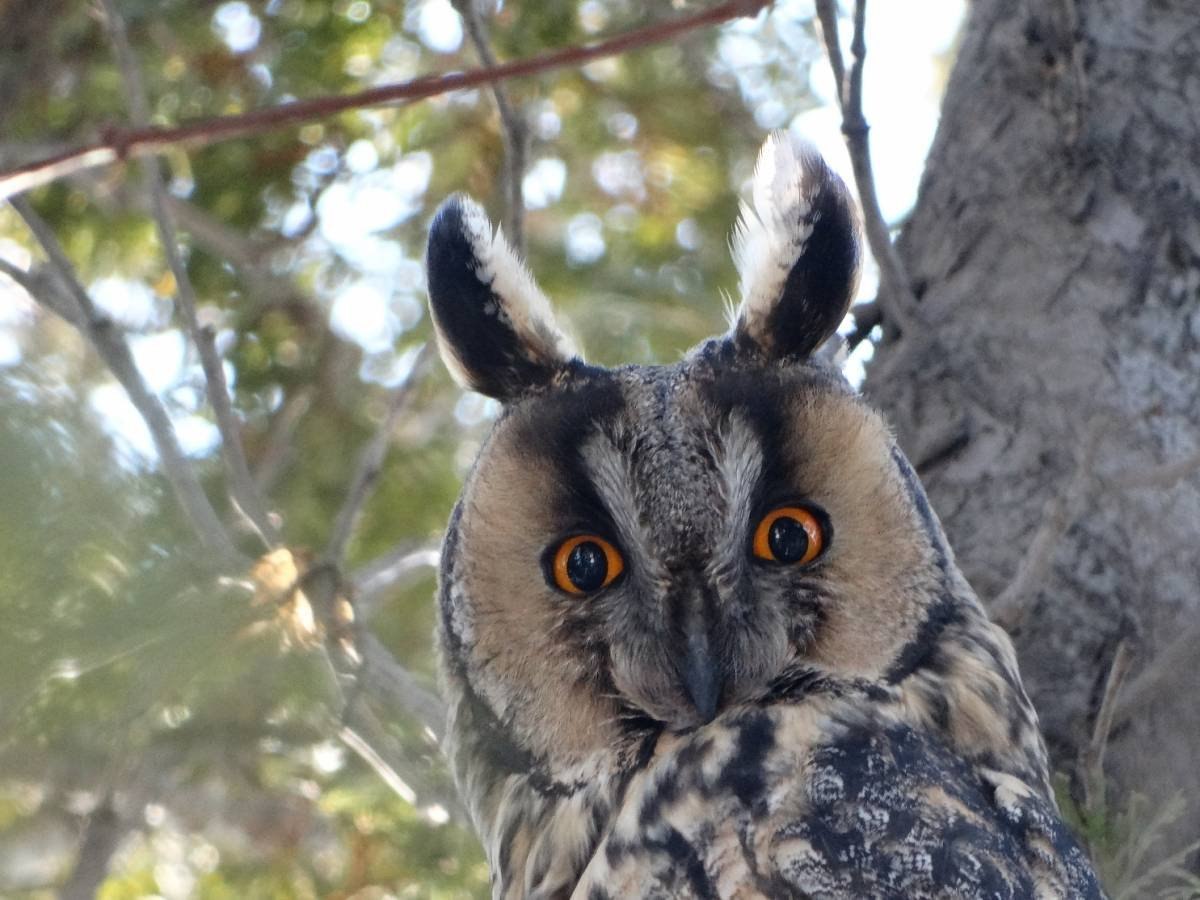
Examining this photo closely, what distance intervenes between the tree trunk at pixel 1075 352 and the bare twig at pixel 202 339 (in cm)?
115

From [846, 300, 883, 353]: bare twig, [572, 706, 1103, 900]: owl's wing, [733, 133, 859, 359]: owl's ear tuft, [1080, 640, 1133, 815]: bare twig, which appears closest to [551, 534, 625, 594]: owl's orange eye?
[572, 706, 1103, 900]: owl's wing

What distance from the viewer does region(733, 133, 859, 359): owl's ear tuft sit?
2.16 meters

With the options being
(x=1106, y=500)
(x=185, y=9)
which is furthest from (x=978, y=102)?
(x=185, y=9)

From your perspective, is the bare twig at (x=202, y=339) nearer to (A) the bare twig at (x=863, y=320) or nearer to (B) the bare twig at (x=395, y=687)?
(B) the bare twig at (x=395, y=687)

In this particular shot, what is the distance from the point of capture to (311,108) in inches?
55.9

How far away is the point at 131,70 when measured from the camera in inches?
89.0

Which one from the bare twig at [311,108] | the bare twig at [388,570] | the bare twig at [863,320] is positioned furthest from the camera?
the bare twig at [863,320]

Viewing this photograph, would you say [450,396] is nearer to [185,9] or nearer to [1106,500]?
[185,9]

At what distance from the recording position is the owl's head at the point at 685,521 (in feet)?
6.53

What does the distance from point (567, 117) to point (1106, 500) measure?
231 centimetres

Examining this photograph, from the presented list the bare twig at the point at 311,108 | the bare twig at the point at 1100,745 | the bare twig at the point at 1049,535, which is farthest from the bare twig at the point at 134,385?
the bare twig at the point at 1100,745

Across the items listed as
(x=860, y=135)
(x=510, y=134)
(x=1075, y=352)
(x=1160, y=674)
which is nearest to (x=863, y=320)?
(x=1075, y=352)

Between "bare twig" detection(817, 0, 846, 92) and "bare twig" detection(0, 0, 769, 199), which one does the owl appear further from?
"bare twig" detection(0, 0, 769, 199)

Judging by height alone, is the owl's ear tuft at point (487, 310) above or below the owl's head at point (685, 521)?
above
